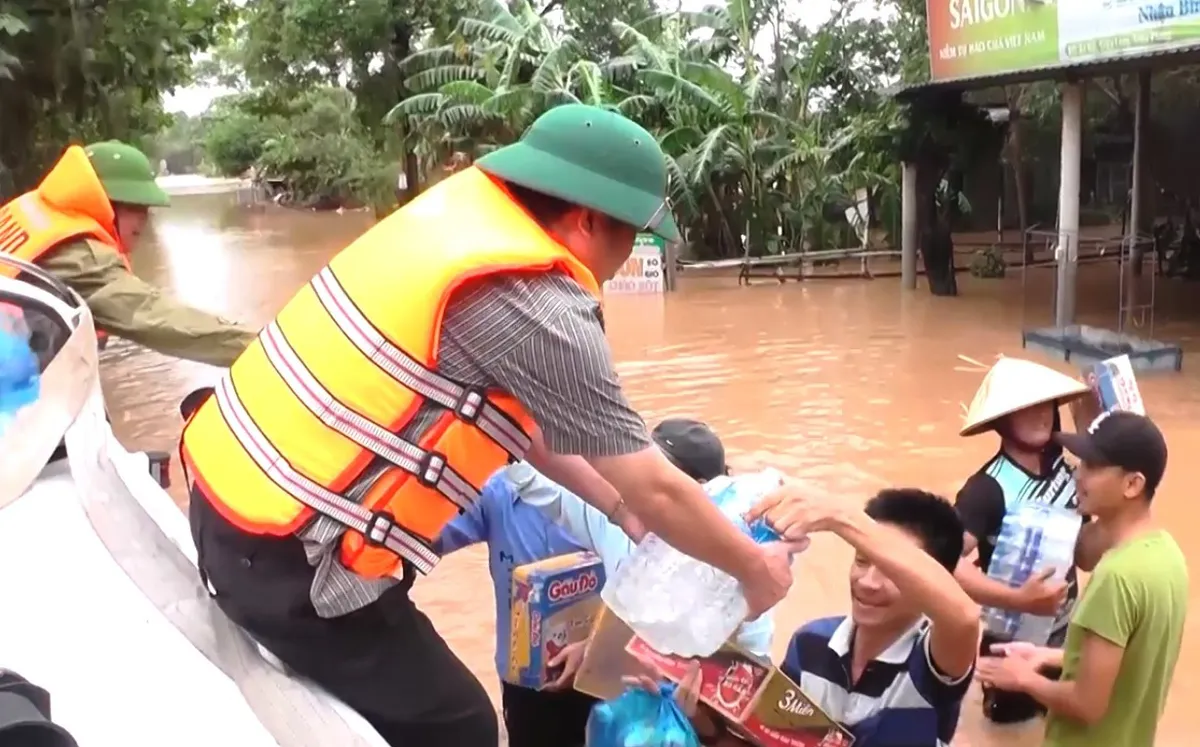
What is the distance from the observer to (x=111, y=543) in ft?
8.60

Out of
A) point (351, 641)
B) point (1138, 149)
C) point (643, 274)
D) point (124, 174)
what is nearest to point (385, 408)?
point (351, 641)

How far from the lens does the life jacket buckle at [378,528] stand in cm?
184

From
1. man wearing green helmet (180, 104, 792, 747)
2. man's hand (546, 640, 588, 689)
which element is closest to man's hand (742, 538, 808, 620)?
man wearing green helmet (180, 104, 792, 747)

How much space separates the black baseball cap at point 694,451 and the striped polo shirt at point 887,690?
48cm

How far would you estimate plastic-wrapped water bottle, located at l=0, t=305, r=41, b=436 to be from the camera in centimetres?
334

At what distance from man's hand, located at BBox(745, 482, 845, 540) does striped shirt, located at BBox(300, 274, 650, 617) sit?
352 millimetres

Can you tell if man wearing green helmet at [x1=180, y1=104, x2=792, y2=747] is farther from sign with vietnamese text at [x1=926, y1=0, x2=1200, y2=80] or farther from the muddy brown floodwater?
sign with vietnamese text at [x1=926, y1=0, x2=1200, y2=80]

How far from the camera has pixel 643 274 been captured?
15.5 meters

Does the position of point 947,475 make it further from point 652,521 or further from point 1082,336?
point 652,521

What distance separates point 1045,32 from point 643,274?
6.12m

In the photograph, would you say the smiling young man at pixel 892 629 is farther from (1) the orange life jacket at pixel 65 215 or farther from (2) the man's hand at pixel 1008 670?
(1) the orange life jacket at pixel 65 215

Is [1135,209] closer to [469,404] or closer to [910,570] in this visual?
[910,570]

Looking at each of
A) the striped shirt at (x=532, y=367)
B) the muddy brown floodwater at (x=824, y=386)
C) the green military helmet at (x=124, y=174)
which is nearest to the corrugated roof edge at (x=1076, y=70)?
the muddy brown floodwater at (x=824, y=386)

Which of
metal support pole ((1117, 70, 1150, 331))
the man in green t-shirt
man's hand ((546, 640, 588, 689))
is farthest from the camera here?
metal support pole ((1117, 70, 1150, 331))
